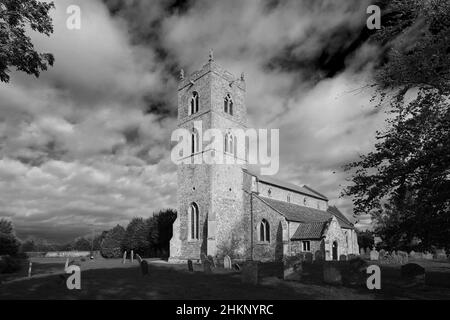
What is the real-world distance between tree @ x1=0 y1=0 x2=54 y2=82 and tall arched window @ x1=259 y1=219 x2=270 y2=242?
21276 millimetres

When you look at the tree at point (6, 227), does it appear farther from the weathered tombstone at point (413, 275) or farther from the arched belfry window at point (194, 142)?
the weathered tombstone at point (413, 275)

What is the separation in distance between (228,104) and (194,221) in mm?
11806

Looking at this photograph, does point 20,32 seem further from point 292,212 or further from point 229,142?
point 292,212

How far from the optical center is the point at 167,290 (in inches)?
485

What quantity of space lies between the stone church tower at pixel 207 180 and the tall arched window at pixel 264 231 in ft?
5.79

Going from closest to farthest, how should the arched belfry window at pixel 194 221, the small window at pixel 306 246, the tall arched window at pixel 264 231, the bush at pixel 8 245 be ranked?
1. the small window at pixel 306 246
2. the tall arched window at pixel 264 231
3. the arched belfry window at pixel 194 221
4. the bush at pixel 8 245

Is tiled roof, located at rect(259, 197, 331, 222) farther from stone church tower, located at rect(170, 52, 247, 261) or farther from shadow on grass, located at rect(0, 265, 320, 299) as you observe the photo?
shadow on grass, located at rect(0, 265, 320, 299)

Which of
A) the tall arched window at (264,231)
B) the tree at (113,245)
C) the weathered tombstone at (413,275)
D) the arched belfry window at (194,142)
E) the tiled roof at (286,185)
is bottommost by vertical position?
the tree at (113,245)

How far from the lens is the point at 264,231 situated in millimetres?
27953

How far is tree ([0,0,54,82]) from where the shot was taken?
35.2 ft

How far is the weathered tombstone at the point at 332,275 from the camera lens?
14.1m

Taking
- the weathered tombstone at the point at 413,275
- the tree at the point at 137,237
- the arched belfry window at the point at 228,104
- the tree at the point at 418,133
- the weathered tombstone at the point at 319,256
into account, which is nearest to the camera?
the tree at the point at 418,133

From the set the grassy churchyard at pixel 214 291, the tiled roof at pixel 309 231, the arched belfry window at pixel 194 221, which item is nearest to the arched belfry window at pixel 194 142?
the arched belfry window at pixel 194 221
